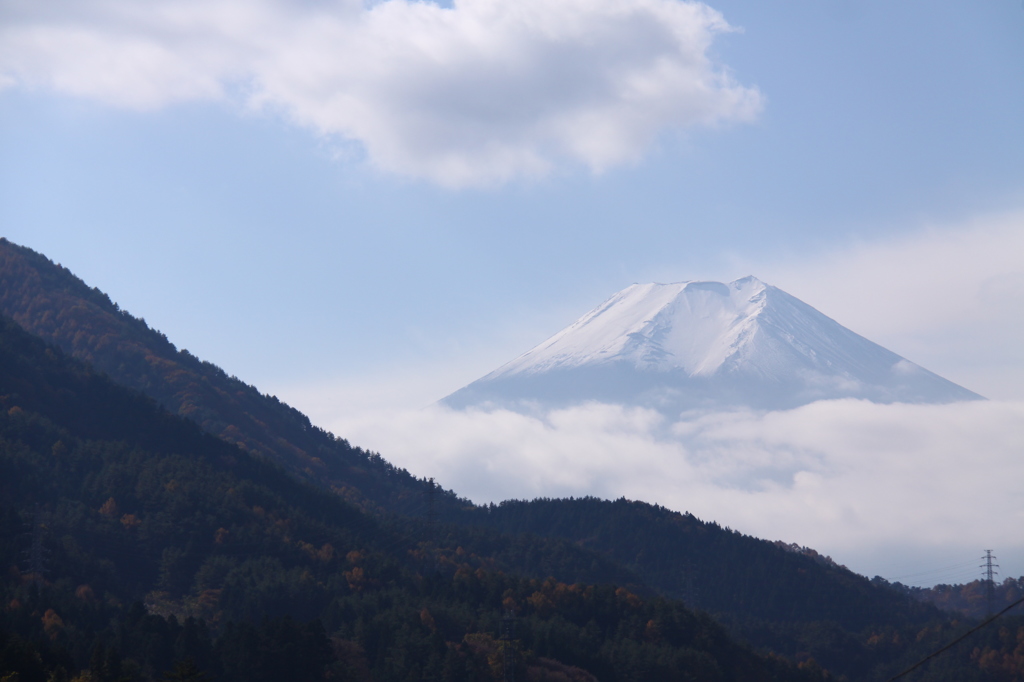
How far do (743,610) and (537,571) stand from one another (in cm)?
3122

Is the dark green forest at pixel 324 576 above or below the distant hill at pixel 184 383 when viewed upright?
below

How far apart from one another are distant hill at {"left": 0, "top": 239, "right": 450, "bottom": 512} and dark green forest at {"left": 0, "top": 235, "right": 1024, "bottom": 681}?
0.68 m

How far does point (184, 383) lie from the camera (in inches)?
6555

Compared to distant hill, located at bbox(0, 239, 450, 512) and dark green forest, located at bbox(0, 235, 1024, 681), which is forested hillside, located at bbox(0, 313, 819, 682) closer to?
dark green forest, located at bbox(0, 235, 1024, 681)

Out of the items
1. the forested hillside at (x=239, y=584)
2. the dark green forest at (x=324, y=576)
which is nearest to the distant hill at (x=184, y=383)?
the dark green forest at (x=324, y=576)

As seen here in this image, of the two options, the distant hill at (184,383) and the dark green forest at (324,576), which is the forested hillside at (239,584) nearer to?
the dark green forest at (324,576)

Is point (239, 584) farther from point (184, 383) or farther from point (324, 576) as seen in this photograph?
point (184, 383)

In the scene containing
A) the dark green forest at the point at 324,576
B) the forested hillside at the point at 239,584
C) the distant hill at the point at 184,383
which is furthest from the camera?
the distant hill at the point at 184,383

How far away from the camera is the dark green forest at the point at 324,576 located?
2719 inches

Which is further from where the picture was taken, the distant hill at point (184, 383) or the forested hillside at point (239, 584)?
the distant hill at point (184, 383)

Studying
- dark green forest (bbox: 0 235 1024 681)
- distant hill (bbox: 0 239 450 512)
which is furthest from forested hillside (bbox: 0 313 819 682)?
distant hill (bbox: 0 239 450 512)

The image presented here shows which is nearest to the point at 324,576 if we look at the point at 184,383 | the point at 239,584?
the point at 239,584

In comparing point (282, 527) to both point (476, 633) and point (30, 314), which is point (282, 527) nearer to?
point (476, 633)

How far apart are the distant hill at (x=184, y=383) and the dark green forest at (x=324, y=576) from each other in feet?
2.23
